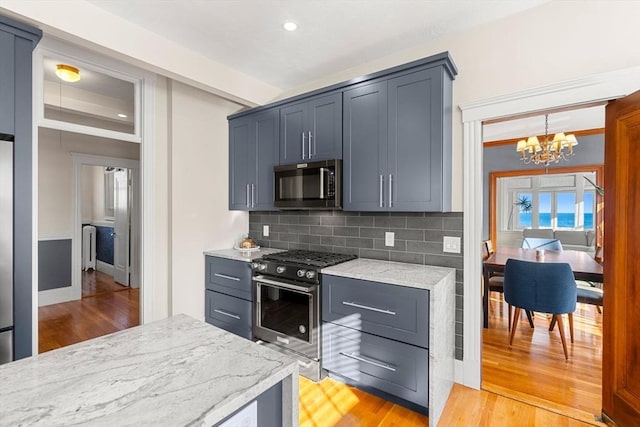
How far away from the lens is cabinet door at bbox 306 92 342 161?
2.60 meters

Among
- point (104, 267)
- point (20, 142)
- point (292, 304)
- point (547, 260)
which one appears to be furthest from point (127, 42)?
point (104, 267)

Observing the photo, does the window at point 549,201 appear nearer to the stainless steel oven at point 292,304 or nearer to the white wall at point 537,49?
the white wall at point 537,49

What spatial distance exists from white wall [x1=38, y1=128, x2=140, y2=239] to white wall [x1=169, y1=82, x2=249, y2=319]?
8.69 ft

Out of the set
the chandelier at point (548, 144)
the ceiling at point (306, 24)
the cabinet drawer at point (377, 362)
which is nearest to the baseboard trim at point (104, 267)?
the ceiling at point (306, 24)

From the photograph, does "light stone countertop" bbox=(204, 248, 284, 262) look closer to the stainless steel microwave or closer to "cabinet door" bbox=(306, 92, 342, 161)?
the stainless steel microwave

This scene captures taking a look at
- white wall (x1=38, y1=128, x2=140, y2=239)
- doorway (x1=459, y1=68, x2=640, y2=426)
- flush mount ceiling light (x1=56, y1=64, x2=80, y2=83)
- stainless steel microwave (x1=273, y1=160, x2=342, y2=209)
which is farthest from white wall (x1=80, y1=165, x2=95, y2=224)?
doorway (x1=459, y1=68, x2=640, y2=426)

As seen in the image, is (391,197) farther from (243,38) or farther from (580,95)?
(243,38)

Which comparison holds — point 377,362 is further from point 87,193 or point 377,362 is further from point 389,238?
point 87,193

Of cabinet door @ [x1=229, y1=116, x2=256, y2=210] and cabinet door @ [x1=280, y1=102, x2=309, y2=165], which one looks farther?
cabinet door @ [x1=229, y1=116, x2=256, y2=210]

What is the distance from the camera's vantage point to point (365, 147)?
2455 millimetres

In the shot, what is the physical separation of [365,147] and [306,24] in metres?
1.00

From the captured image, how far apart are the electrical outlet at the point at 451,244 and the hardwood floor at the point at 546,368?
106cm

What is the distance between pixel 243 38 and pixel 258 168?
1.21m

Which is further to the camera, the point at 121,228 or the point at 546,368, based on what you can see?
the point at 121,228
